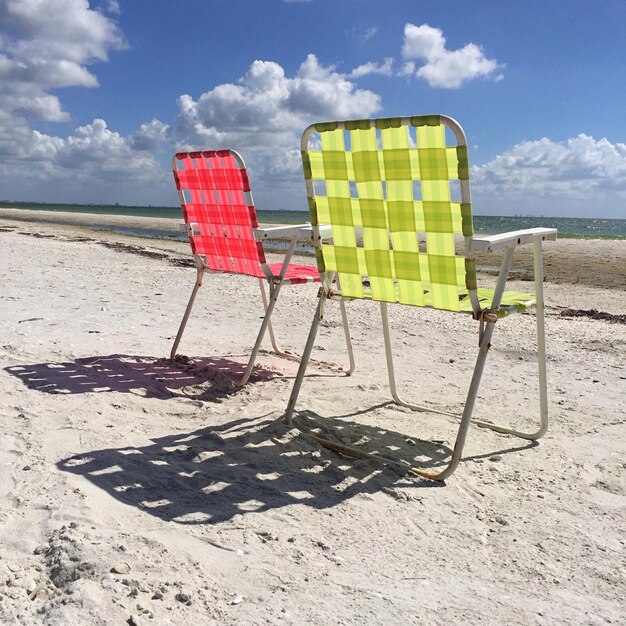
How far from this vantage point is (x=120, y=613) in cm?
182

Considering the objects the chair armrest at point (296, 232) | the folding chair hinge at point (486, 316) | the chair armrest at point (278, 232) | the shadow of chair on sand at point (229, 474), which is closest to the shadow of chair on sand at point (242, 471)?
the shadow of chair on sand at point (229, 474)

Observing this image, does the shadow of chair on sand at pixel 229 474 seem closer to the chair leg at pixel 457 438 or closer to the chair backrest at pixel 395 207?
the chair leg at pixel 457 438

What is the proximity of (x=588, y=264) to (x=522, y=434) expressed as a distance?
47.0 ft

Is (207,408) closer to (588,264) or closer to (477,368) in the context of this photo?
(477,368)

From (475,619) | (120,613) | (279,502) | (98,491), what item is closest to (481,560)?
(475,619)

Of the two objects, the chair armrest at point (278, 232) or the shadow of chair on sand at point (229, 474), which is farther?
the chair armrest at point (278, 232)

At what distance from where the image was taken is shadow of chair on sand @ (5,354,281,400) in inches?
152

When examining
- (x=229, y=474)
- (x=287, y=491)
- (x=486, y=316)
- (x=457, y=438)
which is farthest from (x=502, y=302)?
(x=229, y=474)

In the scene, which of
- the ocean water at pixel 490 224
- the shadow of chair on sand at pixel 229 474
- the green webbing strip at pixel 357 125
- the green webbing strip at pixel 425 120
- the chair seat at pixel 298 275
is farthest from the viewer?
the ocean water at pixel 490 224

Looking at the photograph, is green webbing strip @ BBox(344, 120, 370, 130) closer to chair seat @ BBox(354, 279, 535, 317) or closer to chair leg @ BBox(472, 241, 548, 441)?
chair seat @ BBox(354, 279, 535, 317)

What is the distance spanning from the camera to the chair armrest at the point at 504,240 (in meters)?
2.88

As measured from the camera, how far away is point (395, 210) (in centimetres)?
306

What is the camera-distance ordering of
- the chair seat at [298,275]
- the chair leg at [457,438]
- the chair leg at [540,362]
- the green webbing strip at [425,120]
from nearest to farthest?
the green webbing strip at [425,120], the chair leg at [457,438], the chair leg at [540,362], the chair seat at [298,275]

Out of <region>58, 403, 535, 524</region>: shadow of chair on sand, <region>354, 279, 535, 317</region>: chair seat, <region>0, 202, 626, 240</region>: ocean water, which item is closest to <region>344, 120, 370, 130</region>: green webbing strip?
<region>354, 279, 535, 317</region>: chair seat
